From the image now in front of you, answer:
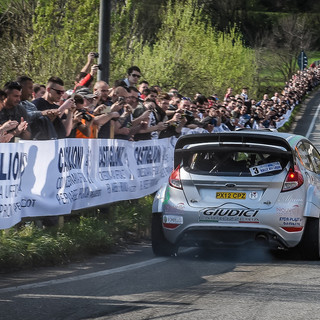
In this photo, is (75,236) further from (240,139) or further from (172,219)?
(240,139)

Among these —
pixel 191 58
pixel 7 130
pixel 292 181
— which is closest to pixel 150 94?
pixel 292 181

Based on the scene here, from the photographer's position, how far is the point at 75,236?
11.6 m

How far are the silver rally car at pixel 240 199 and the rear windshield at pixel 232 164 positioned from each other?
0.04 feet

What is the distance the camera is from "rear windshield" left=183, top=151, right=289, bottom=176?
11352 mm

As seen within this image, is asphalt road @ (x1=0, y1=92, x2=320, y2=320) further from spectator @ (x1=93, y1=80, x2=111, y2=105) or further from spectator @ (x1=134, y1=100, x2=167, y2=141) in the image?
spectator @ (x1=134, y1=100, x2=167, y2=141)

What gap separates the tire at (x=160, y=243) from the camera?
37.8 ft

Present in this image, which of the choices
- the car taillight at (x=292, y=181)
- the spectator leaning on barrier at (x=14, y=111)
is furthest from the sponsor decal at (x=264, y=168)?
the spectator leaning on barrier at (x=14, y=111)

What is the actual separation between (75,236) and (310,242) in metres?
2.81

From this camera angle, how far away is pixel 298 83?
74250mm

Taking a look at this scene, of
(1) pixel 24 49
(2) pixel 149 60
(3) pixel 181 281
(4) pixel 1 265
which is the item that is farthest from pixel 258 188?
(2) pixel 149 60

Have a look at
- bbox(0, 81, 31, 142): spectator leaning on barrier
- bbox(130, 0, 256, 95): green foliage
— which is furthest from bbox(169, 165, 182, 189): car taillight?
bbox(130, 0, 256, 95): green foliage

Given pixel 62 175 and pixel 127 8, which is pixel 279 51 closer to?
pixel 127 8

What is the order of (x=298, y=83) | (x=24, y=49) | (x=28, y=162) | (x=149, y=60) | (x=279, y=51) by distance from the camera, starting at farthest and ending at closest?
1. (x=279, y=51)
2. (x=298, y=83)
3. (x=149, y=60)
4. (x=24, y=49)
5. (x=28, y=162)

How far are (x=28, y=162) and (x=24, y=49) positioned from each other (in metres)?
16.6
